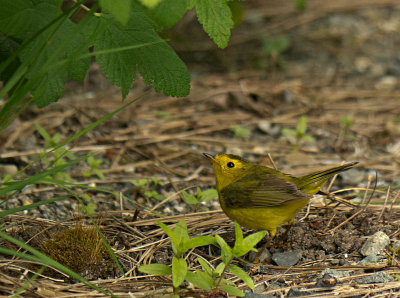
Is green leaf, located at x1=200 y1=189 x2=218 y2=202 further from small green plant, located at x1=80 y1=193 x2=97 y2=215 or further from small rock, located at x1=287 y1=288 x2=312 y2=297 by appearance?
small rock, located at x1=287 y1=288 x2=312 y2=297

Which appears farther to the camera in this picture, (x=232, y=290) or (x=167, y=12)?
(x=232, y=290)

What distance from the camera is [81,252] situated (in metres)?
2.93

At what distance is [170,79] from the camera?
289 cm

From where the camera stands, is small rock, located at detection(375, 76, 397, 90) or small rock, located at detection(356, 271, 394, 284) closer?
small rock, located at detection(356, 271, 394, 284)

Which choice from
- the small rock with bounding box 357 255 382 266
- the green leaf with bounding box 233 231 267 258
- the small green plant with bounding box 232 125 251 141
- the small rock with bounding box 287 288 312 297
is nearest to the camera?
the green leaf with bounding box 233 231 267 258

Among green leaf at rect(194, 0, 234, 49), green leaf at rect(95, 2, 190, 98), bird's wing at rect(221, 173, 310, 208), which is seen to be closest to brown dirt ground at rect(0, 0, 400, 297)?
bird's wing at rect(221, 173, 310, 208)

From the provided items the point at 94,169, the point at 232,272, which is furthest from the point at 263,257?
the point at 94,169

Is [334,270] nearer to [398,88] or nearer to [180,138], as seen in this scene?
[180,138]

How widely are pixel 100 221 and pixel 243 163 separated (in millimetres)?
1074

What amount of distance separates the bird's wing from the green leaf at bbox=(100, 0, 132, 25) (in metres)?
1.53

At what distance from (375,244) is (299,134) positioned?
2.06m

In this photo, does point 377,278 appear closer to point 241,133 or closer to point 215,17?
point 215,17

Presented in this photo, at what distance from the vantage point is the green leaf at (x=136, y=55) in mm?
2828

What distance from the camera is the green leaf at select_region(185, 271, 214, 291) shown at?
2.49 metres
